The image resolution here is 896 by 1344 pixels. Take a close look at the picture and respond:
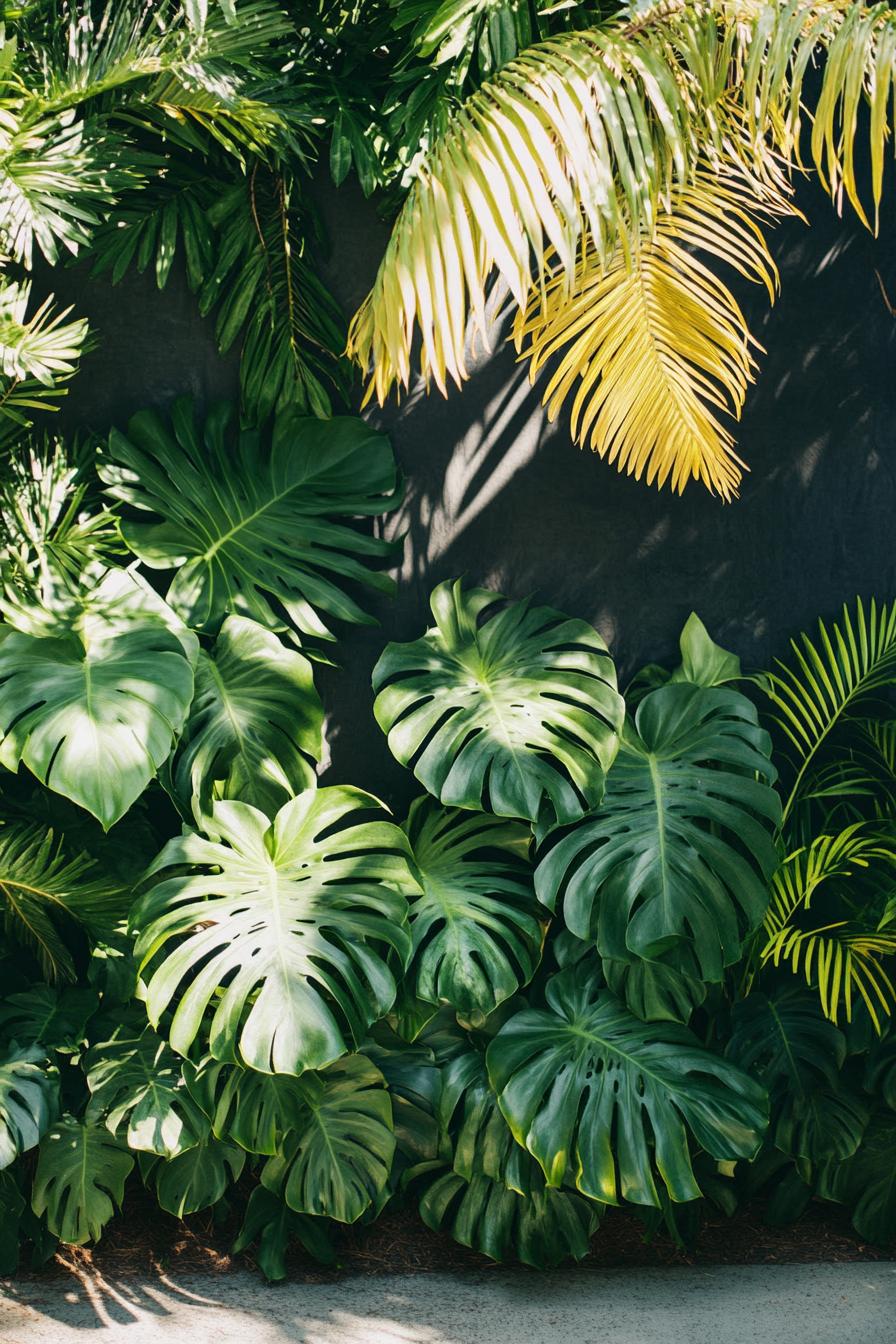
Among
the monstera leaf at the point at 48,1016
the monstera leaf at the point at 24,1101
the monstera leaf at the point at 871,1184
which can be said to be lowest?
the monstera leaf at the point at 871,1184

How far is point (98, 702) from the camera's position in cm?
222

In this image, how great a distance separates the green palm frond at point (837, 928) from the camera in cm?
253

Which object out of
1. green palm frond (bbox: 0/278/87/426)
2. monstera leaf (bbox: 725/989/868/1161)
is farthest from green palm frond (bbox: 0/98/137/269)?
monstera leaf (bbox: 725/989/868/1161)

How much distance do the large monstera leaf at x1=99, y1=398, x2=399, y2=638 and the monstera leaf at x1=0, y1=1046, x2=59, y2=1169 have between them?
1044 millimetres

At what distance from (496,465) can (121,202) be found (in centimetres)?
110

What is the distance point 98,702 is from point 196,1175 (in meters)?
1.12

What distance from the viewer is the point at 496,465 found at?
304cm

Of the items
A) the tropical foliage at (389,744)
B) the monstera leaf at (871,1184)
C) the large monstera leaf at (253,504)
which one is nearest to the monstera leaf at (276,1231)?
the tropical foliage at (389,744)

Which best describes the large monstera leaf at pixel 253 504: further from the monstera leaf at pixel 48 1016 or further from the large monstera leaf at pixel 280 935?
the monstera leaf at pixel 48 1016

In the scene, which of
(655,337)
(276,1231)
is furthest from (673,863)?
(276,1231)

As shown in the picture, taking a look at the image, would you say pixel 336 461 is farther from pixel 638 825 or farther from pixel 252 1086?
pixel 252 1086

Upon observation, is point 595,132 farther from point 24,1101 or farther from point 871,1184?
point 871,1184

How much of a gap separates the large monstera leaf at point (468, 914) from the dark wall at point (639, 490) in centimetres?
30

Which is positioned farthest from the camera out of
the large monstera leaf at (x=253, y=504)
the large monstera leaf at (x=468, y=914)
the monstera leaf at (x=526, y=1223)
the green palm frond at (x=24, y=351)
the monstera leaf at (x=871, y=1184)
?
the large monstera leaf at (x=253, y=504)
